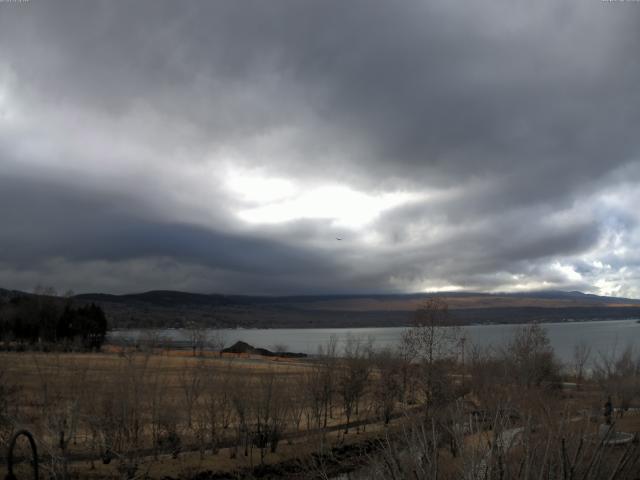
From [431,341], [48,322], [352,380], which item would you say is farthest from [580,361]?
[48,322]

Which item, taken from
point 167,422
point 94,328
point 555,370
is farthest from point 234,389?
point 94,328

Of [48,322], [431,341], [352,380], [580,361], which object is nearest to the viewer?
[431,341]

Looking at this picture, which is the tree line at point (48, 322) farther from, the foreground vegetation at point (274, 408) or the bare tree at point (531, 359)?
the bare tree at point (531, 359)

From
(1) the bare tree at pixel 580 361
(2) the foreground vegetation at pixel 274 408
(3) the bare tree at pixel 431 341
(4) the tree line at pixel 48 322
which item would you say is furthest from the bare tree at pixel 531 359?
(4) the tree line at pixel 48 322

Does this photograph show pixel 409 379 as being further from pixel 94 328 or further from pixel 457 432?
pixel 94 328

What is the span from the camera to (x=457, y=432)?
33.9 ft

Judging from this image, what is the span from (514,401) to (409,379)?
999 inches

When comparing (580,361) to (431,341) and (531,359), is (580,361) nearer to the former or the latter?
(531,359)

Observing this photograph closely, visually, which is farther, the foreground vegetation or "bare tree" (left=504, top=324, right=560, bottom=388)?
"bare tree" (left=504, top=324, right=560, bottom=388)

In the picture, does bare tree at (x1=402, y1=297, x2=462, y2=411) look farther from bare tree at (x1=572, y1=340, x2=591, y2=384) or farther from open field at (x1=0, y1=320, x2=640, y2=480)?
bare tree at (x1=572, y1=340, x2=591, y2=384)

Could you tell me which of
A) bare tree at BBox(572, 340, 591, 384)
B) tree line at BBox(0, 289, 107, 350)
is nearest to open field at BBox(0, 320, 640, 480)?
bare tree at BBox(572, 340, 591, 384)

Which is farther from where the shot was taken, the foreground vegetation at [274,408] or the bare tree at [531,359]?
the bare tree at [531,359]

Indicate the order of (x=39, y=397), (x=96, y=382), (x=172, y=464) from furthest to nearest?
(x=39, y=397) → (x=96, y=382) → (x=172, y=464)

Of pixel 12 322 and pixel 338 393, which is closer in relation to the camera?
pixel 338 393
